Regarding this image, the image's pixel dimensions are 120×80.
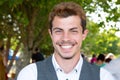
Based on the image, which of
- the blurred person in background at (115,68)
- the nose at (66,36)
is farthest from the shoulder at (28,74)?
the blurred person in background at (115,68)

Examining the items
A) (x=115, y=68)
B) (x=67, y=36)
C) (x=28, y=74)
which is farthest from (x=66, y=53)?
(x=115, y=68)

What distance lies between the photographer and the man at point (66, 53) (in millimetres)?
2984

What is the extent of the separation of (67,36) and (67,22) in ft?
0.34

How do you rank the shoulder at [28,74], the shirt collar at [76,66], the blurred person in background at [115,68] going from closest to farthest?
the shoulder at [28,74]
the shirt collar at [76,66]
the blurred person in background at [115,68]

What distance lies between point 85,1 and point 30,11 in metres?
2.43

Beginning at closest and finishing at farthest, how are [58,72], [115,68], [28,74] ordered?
1. [28,74]
2. [58,72]
3. [115,68]

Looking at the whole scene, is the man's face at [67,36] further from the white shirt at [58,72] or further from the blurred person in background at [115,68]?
the blurred person in background at [115,68]

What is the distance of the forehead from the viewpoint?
9.84 feet

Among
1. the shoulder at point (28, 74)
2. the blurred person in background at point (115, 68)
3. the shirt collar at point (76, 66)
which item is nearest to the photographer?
the shoulder at point (28, 74)

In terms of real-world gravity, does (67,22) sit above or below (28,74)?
above

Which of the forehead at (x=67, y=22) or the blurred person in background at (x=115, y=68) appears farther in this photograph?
the blurred person in background at (x=115, y=68)

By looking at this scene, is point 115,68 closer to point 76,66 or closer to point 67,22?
point 76,66

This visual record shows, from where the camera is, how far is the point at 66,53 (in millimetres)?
3000

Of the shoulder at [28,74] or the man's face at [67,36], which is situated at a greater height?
the man's face at [67,36]
